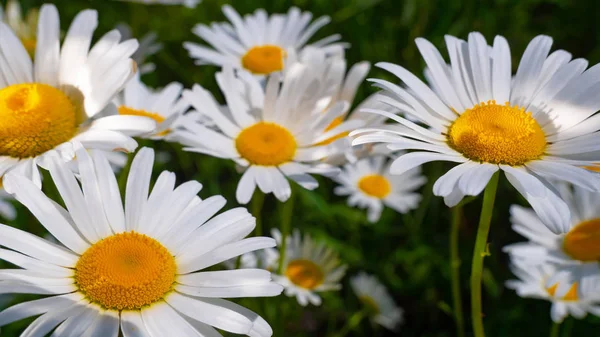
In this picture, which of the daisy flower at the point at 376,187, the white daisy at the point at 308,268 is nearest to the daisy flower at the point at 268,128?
the white daisy at the point at 308,268

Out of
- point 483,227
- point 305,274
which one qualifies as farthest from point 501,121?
point 305,274

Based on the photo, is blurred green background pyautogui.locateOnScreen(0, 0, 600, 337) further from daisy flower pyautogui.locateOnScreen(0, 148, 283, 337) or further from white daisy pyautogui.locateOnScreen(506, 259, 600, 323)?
daisy flower pyautogui.locateOnScreen(0, 148, 283, 337)

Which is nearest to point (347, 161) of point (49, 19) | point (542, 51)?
point (542, 51)

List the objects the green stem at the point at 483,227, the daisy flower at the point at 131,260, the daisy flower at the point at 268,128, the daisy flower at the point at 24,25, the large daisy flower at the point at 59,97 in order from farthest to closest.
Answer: the daisy flower at the point at 24,25
the daisy flower at the point at 268,128
the large daisy flower at the point at 59,97
the green stem at the point at 483,227
the daisy flower at the point at 131,260

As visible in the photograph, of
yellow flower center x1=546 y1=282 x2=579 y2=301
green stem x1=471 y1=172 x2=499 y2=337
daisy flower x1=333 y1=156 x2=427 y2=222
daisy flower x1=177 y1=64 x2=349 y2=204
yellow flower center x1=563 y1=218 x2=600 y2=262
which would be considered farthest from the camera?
daisy flower x1=333 y1=156 x2=427 y2=222

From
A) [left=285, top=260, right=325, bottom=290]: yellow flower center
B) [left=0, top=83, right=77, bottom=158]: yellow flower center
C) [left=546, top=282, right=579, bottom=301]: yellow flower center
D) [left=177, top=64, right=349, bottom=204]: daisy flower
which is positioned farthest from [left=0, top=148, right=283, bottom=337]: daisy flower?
[left=546, top=282, right=579, bottom=301]: yellow flower center

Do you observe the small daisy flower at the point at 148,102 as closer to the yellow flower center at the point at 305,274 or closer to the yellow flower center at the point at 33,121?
the yellow flower center at the point at 33,121
